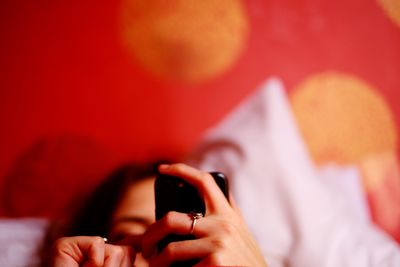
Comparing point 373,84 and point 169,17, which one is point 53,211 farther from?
point 373,84

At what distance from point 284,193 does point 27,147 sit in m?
0.72

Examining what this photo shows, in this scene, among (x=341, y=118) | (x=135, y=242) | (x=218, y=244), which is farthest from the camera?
(x=341, y=118)

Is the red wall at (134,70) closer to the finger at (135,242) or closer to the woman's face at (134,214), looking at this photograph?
the woman's face at (134,214)

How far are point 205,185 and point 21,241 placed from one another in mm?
463

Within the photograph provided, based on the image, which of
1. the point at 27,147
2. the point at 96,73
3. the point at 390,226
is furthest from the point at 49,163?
the point at 390,226

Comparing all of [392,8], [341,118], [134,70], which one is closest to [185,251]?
[134,70]

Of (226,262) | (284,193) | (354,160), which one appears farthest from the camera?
(354,160)

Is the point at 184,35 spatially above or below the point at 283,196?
above

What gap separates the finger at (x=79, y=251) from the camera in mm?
533

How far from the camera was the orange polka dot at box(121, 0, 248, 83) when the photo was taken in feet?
3.41

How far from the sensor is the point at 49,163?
97 cm

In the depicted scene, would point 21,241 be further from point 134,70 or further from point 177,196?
point 134,70

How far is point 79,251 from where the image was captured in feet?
1.81

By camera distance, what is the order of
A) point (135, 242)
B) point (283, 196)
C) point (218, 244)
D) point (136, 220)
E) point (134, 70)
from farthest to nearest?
1. point (134, 70)
2. point (283, 196)
3. point (136, 220)
4. point (135, 242)
5. point (218, 244)
